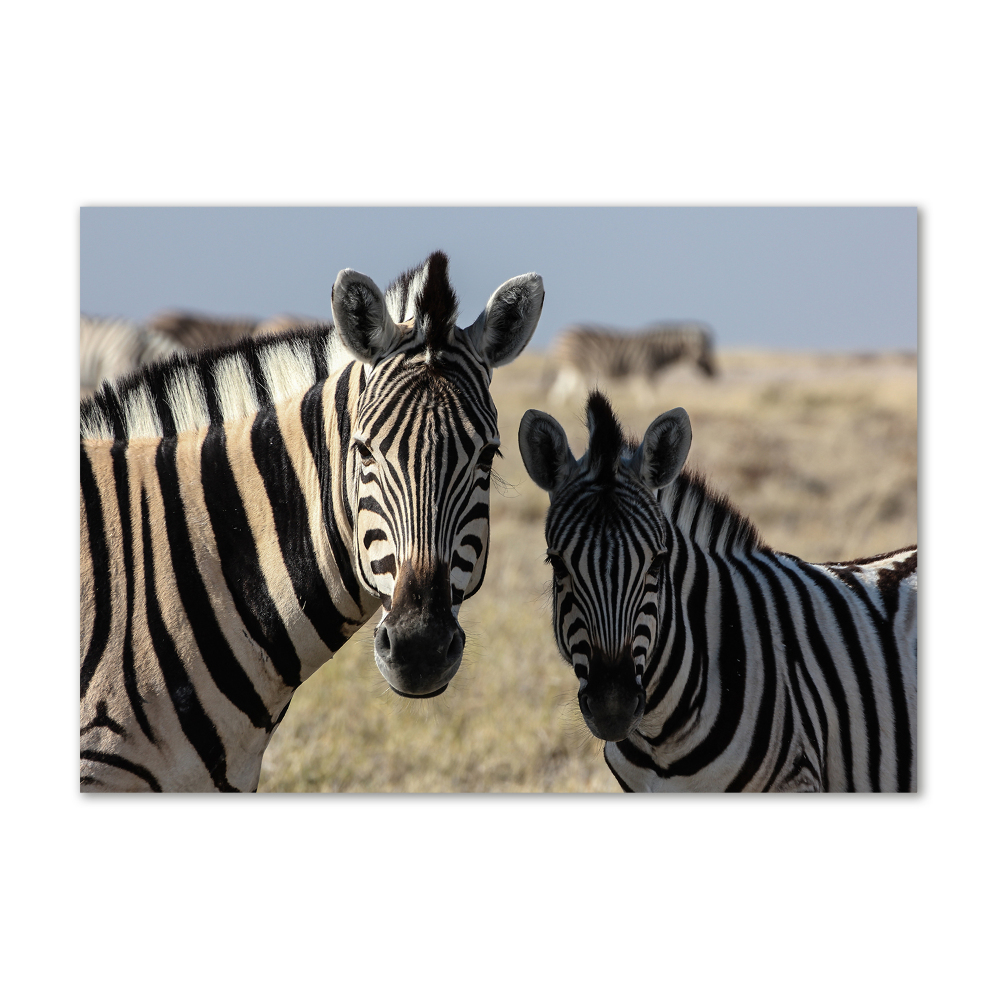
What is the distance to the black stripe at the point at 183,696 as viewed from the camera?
2832mm

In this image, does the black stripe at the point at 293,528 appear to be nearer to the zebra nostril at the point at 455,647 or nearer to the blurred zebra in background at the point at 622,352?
the zebra nostril at the point at 455,647

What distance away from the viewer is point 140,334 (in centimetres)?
478

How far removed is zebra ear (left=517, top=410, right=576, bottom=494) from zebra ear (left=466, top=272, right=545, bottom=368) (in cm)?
23

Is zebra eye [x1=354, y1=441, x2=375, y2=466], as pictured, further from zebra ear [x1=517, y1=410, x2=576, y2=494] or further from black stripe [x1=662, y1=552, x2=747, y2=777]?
black stripe [x1=662, y1=552, x2=747, y2=777]

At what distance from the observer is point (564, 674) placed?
4.96m

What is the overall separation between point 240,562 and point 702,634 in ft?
4.75

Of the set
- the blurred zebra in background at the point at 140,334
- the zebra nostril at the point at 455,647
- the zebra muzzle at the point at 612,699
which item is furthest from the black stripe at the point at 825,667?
the blurred zebra in background at the point at 140,334

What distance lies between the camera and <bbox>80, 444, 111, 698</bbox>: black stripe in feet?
9.57

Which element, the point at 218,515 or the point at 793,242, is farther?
the point at 793,242
